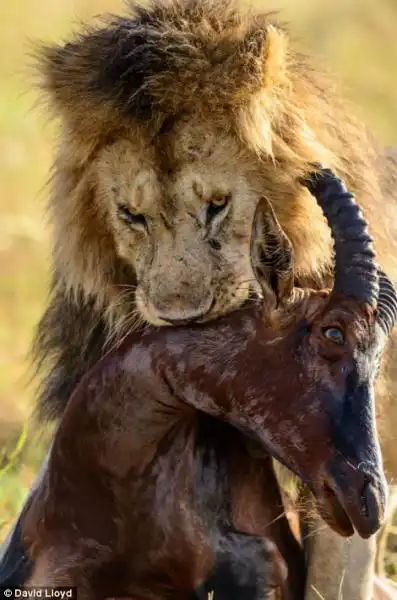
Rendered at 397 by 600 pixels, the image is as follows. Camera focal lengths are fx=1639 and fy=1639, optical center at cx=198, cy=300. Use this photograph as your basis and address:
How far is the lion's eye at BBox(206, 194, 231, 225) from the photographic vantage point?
4.27m

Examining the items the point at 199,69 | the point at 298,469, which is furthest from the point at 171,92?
the point at 298,469

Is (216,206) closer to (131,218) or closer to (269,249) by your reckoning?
(131,218)

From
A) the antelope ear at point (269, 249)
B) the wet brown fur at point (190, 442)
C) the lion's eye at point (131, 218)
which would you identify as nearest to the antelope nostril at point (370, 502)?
the wet brown fur at point (190, 442)

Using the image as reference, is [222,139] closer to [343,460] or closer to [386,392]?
[386,392]

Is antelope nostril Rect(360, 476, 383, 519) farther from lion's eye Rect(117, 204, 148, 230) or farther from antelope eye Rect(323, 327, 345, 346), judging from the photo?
lion's eye Rect(117, 204, 148, 230)

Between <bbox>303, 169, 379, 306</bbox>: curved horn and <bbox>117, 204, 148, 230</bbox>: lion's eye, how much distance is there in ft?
2.92

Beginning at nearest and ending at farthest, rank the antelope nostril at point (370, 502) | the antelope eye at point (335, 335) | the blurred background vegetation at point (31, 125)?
the antelope nostril at point (370, 502)
the antelope eye at point (335, 335)
the blurred background vegetation at point (31, 125)

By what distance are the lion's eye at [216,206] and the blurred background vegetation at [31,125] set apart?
88 cm

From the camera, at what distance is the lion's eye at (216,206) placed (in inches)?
168

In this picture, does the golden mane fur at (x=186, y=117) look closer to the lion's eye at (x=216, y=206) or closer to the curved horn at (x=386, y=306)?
the lion's eye at (x=216, y=206)

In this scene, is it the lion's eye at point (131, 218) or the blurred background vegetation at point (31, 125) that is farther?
the blurred background vegetation at point (31, 125)

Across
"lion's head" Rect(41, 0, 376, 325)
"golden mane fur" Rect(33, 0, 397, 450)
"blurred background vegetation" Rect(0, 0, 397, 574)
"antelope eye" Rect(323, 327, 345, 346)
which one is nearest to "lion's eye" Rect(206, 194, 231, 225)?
"lion's head" Rect(41, 0, 376, 325)

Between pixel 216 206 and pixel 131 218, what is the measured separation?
263 millimetres

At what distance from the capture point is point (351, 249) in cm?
337
